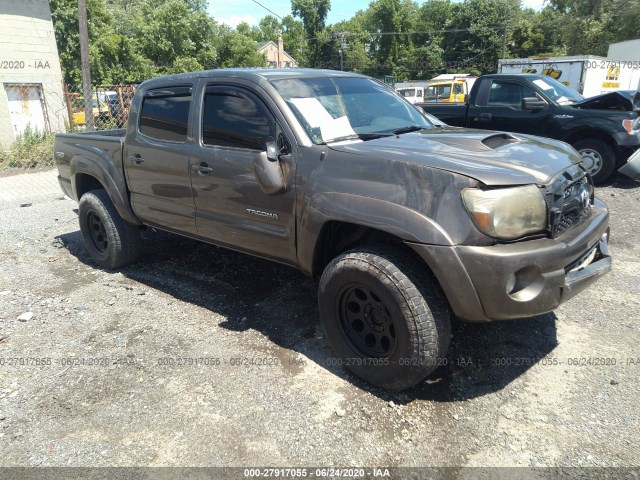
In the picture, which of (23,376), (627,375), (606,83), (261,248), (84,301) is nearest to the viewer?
(627,375)

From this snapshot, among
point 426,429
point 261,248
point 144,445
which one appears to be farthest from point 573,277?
point 144,445

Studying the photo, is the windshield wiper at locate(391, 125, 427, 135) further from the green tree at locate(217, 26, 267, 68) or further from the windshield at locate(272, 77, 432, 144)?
the green tree at locate(217, 26, 267, 68)

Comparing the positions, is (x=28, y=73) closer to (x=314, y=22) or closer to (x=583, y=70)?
(x=583, y=70)

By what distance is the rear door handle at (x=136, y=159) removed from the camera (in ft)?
14.0

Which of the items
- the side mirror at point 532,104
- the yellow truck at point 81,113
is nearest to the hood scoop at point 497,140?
the side mirror at point 532,104

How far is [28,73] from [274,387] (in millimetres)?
13532

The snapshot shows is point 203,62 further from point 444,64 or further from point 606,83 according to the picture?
point 444,64

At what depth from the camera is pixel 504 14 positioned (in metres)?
53.8

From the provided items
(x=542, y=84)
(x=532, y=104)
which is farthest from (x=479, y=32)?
(x=532, y=104)

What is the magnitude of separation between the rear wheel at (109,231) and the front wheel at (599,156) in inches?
272

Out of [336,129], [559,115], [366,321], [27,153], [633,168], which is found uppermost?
[336,129]

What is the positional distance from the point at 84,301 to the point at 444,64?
60.1 metres

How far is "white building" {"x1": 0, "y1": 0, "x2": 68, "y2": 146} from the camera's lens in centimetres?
1238

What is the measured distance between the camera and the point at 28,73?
12906mm
